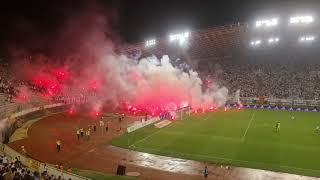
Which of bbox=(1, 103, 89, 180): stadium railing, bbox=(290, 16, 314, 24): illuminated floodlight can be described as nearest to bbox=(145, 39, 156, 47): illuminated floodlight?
bbox=(1, 103, 89, 180): stadium railing

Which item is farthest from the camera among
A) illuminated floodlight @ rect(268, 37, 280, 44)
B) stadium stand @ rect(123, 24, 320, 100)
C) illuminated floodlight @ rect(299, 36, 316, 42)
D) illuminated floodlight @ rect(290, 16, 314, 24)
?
illuminated floodlight @ rect(268, 37, 280, 44)

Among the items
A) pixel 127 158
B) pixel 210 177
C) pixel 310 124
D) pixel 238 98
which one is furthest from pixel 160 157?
pixel 238 98

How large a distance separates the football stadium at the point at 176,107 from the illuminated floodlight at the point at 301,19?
16 cm

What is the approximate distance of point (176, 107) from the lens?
5503 centimetres

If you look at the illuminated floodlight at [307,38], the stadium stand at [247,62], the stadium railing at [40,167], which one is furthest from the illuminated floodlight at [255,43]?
the stadium railing at [40,167]

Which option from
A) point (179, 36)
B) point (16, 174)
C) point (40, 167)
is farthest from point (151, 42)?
point (16, 174)

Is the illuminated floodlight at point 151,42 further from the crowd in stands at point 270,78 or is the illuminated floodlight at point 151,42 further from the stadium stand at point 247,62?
the crowd in stands at point 270,78

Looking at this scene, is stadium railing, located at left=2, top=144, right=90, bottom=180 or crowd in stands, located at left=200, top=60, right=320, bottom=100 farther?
crowd in stands, located at left=200, top=60, right=320, bottom=100

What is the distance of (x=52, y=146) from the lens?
1364 inches

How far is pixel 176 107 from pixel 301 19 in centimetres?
2195

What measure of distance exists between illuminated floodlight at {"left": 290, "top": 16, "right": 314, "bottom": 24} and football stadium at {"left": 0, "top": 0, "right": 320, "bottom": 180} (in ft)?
0.52

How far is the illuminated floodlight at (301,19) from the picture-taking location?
166 feet

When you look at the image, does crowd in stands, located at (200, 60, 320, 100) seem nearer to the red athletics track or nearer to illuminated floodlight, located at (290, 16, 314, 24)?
illuminated floodlight, located at (290, 16, 314, 24)

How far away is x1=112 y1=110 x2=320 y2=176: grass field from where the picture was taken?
28359 millimetres
